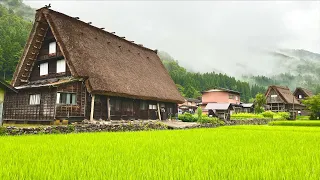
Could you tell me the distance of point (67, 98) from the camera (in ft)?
55.3

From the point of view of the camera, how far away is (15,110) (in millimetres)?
18484

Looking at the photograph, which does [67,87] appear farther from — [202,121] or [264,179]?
[264,179]

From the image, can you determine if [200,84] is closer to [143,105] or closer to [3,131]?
[143,105]

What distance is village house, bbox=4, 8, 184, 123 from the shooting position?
16.8m

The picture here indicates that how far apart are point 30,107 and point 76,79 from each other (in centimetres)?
400

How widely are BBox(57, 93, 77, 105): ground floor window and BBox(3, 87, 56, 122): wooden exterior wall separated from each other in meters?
0.33

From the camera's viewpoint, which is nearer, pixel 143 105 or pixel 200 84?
pixel 143 105

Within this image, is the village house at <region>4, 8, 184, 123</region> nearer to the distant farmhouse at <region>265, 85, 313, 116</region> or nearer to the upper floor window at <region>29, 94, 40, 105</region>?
the upper floor window at <region>29, 94, 40, 105</region>

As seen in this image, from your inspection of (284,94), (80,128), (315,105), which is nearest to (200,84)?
(284,94)

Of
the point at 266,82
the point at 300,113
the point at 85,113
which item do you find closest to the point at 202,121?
the point at 85,113

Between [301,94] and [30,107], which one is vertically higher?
[301,94]

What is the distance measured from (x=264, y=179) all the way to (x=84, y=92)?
15853 millimetres

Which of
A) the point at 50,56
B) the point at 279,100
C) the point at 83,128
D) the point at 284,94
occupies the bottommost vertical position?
the point at 83,128

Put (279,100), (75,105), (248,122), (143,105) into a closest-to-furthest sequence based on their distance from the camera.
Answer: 1. (75,105)
2. (143,105)
3. (248,122)
4. (279,100)
